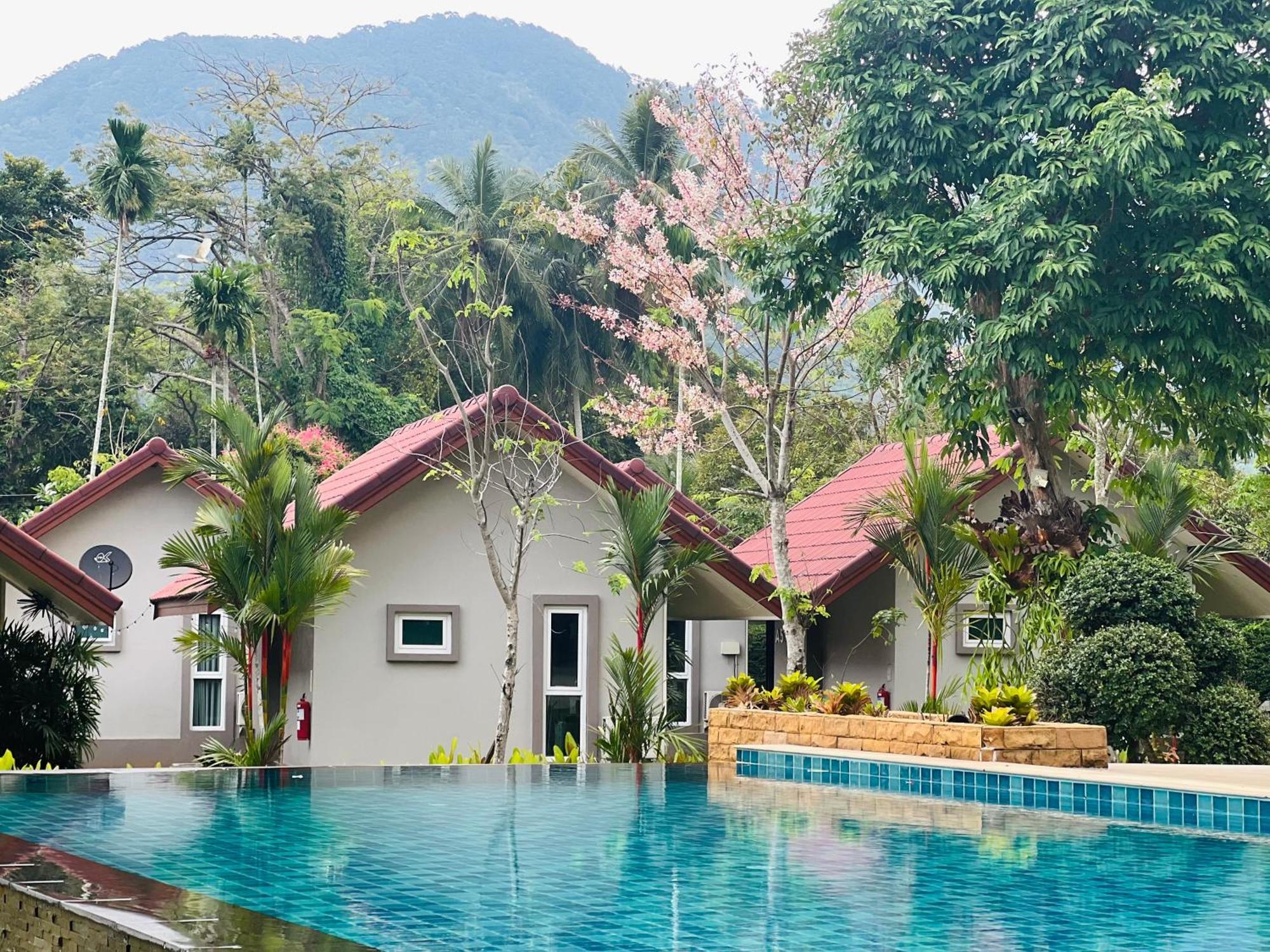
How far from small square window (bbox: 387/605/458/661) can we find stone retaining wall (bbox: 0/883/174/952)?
10.8m

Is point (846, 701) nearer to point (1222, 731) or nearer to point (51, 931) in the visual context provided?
point (1222, 731)

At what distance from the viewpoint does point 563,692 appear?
17859 mm

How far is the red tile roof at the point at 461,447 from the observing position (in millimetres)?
16906

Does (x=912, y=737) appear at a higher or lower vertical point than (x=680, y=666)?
lower

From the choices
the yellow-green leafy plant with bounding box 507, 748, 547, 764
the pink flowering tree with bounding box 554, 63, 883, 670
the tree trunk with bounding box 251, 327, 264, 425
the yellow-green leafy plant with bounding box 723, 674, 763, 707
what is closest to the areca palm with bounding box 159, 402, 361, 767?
the yellow-green leafy plant with bounding box 507, 748, 547, 764

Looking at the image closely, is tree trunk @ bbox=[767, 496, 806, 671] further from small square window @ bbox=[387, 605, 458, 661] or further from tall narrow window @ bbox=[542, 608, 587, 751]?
small square window @ bbox=[387, 605, 458, 661]

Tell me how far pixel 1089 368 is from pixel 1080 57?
10.7ft

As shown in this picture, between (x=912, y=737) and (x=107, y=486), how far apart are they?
45.9ft

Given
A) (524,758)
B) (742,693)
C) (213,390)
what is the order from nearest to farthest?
(742,693) → (524,758) → (213,390)

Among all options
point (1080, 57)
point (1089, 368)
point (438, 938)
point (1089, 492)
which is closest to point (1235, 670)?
point (1089, 368)

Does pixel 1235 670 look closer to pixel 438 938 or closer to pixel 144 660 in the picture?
pixel 438 938

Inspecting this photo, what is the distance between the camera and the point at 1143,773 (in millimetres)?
11961

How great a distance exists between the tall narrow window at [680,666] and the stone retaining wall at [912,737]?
9.22m

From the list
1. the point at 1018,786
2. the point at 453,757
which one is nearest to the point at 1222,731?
the point at 1018,786
